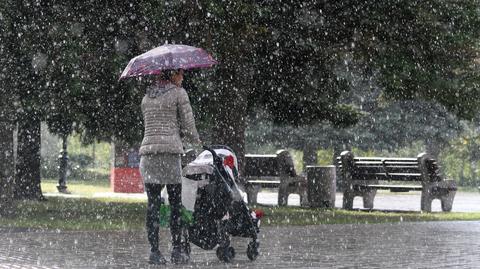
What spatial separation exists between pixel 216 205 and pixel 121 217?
725 centimetres

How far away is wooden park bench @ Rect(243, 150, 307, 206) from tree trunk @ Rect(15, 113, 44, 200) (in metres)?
4.76

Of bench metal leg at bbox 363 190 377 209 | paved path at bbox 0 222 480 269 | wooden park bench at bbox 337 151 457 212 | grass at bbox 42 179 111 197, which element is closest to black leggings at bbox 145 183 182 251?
paved path at bbox 0 222 480 269

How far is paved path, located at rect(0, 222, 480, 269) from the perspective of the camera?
866cm

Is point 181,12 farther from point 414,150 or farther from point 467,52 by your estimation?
point 414,150

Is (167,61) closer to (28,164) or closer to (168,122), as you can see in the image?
(168,122)

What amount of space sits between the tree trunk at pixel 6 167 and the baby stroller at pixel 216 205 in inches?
238

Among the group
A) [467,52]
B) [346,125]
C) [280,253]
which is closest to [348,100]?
[346,125]

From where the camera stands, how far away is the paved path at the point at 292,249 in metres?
8.66

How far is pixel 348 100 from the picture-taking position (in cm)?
4197

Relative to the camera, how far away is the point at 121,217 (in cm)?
1591

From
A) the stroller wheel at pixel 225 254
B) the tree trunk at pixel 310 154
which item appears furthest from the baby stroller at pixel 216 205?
the tree trunk at pixel 310 154

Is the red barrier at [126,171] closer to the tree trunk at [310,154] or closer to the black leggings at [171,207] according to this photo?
the tree trunk at [310,154]

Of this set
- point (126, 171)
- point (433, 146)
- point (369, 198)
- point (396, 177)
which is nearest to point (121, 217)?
point (369, 198)

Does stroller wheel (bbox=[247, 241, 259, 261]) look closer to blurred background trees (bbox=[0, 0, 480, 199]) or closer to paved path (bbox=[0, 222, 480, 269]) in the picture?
paved path (bbox=[0, 222, 480, 269])
